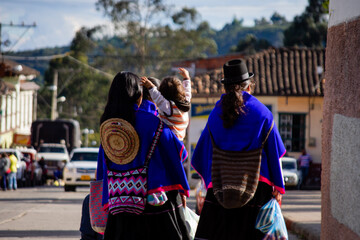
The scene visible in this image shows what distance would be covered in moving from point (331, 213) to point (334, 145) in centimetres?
66

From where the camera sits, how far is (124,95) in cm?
558

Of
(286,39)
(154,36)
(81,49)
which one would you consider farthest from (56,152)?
(286,39)

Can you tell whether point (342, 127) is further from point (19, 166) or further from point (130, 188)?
point (19, 166)

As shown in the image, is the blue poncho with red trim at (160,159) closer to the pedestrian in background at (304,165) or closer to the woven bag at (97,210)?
the woven bag at (97,210)

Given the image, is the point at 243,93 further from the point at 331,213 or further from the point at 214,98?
the point at 214,98

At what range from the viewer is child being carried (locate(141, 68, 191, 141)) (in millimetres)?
6020

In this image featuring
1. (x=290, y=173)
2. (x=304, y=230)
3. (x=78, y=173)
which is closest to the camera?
(x=304, y=230)

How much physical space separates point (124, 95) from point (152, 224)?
1011mm

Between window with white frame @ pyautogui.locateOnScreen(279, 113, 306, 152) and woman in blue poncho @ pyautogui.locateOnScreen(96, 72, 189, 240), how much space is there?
1118 inches

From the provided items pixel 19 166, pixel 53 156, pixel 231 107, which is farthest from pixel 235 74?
pixel 53 156

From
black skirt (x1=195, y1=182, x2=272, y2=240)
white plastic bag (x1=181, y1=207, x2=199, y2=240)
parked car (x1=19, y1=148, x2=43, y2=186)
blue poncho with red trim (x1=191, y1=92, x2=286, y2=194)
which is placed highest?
blue poncho with red trim (x1=191, y1=92, x2=286, y2=194)

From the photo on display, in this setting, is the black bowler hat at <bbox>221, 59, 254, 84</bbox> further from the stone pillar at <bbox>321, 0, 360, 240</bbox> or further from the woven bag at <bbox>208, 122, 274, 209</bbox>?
the stone pillar at <bbox>321, 0, 360, 240</bbox>

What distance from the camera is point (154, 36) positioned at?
5472cm

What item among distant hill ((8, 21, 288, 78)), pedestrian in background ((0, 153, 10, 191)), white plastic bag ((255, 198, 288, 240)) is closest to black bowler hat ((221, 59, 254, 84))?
white plastic bag ((255, 198, 288, 240))
